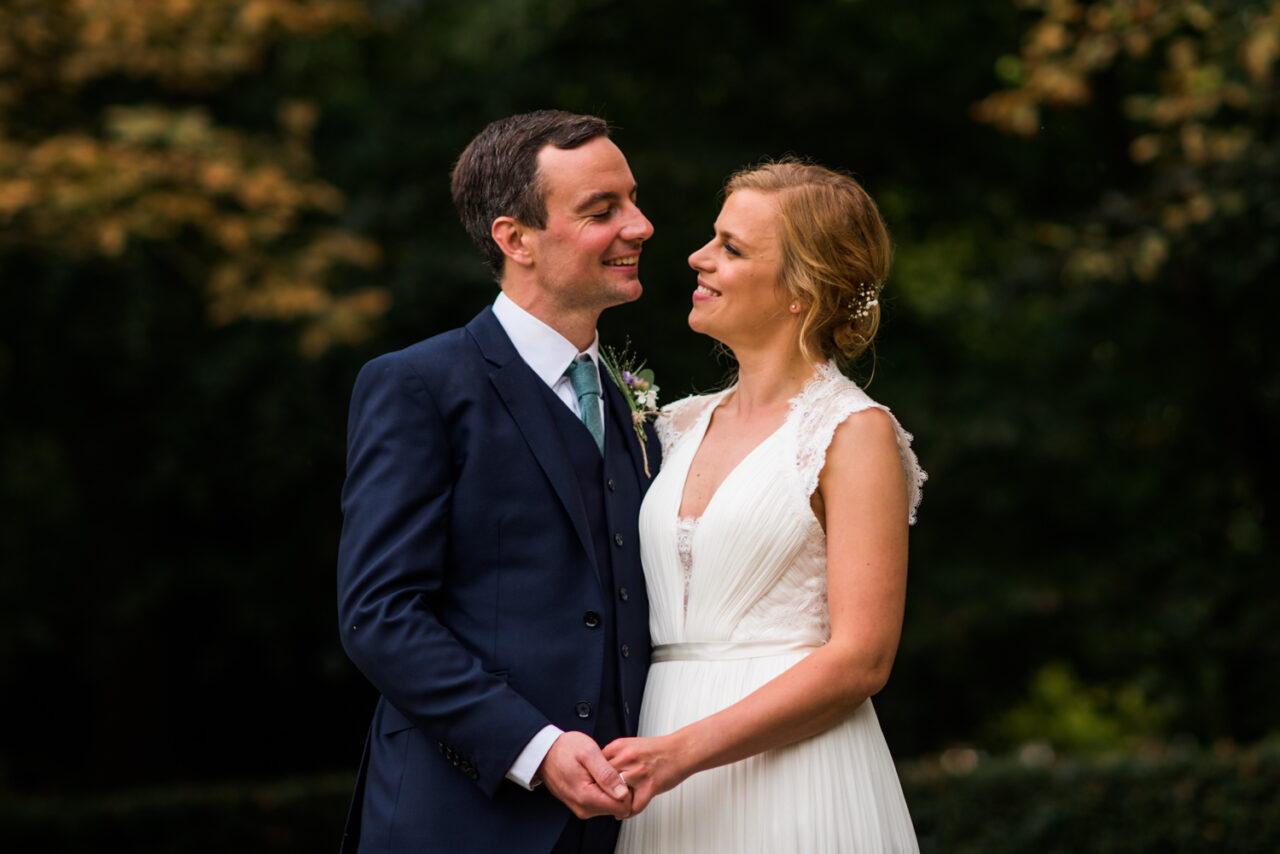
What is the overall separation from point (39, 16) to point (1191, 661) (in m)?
8.29

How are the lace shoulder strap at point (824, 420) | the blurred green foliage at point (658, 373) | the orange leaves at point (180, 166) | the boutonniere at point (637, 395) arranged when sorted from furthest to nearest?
1. the blurred green foliage at point (658, 373)
2. the orange leaves at point (180, 166)
3. the boutonniere at point (637, 395)
4. the lace shoulder strap at point (824, 420)

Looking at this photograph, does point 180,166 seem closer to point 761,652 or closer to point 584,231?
point 584,231

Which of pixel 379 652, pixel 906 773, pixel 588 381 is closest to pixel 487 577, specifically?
pixel 379 652

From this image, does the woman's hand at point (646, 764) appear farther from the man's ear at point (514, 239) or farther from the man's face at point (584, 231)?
the man's ear at point (514, 239)

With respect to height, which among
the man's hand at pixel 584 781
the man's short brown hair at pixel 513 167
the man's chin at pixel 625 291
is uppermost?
the man's short brown hair at pixel 513 167

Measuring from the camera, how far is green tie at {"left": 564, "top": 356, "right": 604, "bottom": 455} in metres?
3.08

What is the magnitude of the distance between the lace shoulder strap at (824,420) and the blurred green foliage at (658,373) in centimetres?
449

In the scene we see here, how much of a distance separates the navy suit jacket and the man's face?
11.5 inches

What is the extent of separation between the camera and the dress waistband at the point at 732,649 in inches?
118

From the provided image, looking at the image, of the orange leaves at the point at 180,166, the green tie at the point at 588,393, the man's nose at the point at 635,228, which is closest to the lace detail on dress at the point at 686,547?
the green tie at the point at 588,393

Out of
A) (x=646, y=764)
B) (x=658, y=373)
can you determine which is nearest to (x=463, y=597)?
(x=646, y=764)

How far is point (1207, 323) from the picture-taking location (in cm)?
830

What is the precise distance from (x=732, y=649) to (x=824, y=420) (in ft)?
1.86

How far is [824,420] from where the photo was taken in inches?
118
